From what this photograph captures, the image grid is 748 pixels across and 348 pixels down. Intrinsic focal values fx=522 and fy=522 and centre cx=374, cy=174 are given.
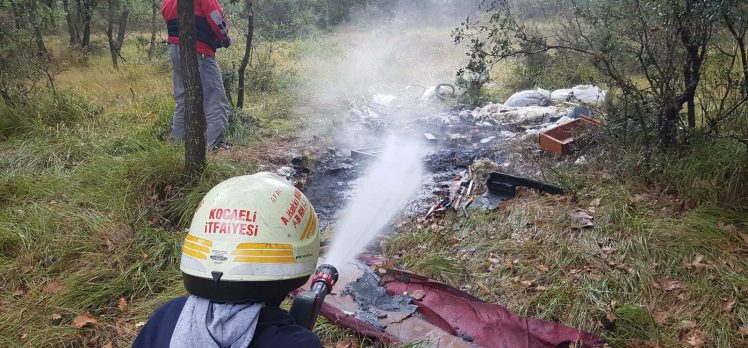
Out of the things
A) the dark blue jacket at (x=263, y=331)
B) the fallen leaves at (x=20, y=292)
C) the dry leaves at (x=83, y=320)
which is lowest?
the fallen leaves at (x=20, y=292)

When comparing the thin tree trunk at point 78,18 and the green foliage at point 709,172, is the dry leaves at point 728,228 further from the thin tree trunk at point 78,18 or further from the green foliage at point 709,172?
the thin tree trunk at point 78,18

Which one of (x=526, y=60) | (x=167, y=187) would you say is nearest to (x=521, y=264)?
(x=167, y=187)

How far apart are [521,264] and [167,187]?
10.3ft

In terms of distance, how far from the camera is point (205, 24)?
19.7ft

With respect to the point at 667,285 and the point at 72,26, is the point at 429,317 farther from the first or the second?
the point at 72,26

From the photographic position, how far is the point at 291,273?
1.68m

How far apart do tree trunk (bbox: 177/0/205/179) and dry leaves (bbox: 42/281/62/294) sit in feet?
4.55

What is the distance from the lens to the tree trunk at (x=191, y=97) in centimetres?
421

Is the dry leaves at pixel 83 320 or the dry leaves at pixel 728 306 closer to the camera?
the dry leaves at pixel 728 306

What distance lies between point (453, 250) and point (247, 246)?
2.99m

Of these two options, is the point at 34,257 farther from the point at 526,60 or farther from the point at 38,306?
the point at 526,60

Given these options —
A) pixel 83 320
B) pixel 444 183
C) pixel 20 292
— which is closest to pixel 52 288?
pixel 20 292

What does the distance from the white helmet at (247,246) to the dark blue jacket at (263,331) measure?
0.24 ft

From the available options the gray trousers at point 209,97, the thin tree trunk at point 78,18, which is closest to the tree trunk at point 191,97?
A: the gray trousers at point 209,97
